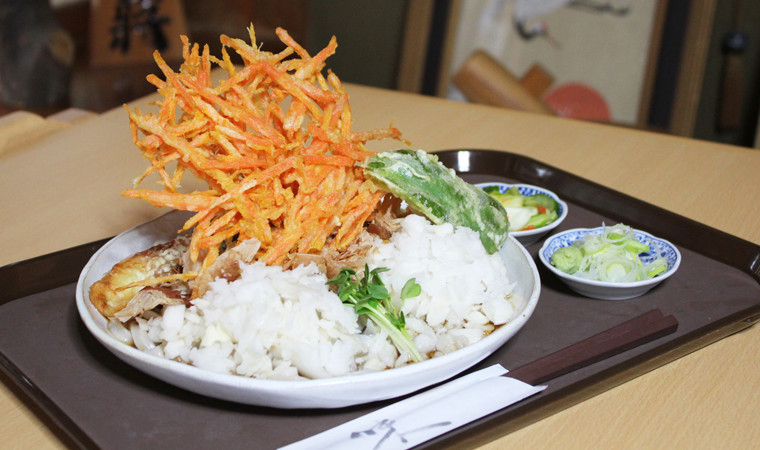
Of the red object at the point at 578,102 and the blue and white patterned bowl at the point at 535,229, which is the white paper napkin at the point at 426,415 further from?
the red object at the point at 578,102

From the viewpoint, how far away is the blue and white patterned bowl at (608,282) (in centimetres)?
128

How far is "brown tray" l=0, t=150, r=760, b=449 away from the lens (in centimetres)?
98

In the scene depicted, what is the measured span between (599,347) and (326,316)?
417mm

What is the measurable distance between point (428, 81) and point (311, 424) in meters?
3.16

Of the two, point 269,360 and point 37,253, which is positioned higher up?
point 269,360

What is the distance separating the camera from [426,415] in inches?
37.8

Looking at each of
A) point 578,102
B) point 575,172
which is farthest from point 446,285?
point 578,102

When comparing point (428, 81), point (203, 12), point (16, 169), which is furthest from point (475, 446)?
point (203, 12)

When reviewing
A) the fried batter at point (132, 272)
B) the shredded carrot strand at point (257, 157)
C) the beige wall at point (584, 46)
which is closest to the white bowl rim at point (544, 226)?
the shredded carrot strand at point (257, 157)

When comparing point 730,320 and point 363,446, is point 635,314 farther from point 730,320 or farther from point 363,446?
point 363,446

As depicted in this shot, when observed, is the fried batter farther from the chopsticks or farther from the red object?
the red object

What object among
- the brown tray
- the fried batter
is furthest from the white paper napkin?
the fried batter

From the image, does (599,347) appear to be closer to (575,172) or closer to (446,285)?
(446,285)

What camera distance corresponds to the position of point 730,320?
3.96 ft
